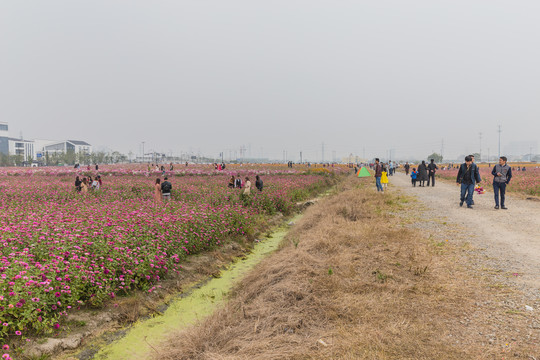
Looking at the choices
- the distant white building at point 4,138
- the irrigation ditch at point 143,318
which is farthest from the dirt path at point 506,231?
the distant white building at point 4,138

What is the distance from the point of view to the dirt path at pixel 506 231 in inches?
222

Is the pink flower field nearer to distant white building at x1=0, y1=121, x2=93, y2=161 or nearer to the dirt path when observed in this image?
the dirt path

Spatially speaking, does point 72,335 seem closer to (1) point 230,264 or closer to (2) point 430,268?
(1) point 230,264

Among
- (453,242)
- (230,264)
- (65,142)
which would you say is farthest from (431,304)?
(65,142)

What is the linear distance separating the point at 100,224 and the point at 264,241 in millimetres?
5497

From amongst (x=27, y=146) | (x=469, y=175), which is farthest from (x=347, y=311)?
(x=27, y=146)

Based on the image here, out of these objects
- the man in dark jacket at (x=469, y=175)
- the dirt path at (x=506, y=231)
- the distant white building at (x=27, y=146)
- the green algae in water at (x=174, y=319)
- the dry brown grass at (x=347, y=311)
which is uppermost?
the distant white building at (x=27, y=146)

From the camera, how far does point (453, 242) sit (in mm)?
7508

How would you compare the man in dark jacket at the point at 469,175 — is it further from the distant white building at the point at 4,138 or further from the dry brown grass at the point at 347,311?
the distant white building at the point at 4,138

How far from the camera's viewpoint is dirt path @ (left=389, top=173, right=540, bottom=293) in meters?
5.65

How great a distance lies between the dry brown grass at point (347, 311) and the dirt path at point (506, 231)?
0.95m

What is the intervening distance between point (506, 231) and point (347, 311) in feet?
21.7

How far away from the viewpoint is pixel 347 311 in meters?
4.35

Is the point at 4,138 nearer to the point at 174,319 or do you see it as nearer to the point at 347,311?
the point at 174,319
